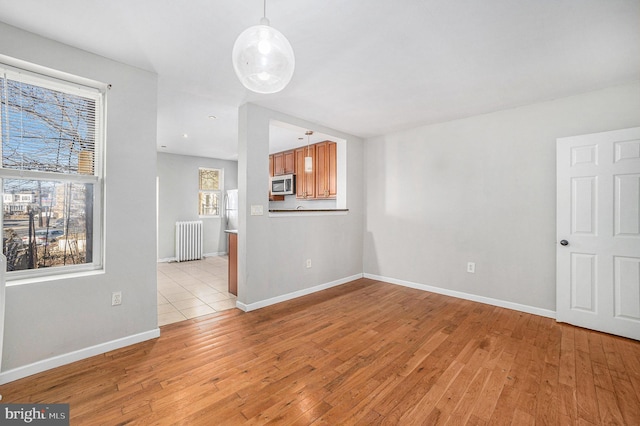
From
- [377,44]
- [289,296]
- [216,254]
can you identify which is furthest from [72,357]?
[216,254]

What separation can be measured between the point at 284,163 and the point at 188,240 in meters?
2.95

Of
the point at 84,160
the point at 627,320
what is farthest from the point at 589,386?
the point at 84,160

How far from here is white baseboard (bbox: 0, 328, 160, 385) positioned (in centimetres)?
196

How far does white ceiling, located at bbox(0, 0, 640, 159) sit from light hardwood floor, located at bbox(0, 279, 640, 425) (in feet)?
8.33

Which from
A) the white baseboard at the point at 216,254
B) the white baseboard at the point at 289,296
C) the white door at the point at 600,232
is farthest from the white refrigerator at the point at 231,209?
the white door at the point at 600,232

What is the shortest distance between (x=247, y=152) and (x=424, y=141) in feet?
8.70

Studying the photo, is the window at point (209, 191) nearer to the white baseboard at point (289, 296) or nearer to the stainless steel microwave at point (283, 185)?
the stainless steel microwave at point (283, 185)

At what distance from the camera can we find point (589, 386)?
Result: 6.33 feet

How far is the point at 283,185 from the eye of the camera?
5.98 m

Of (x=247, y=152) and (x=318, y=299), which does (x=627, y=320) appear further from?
(x=247, y=152)

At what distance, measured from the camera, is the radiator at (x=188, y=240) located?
6344 millimetres

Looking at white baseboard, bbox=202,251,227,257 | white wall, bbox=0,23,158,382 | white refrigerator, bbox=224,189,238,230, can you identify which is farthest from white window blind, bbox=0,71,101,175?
white baseboard, bbox=202,251,227,257

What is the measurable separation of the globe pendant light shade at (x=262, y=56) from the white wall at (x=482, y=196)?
3.22 m

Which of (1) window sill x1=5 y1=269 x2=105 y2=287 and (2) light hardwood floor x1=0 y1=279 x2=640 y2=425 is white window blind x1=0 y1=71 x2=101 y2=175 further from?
(2) light hardwood floor x1=0 y1=279 x2=640 y2=425
